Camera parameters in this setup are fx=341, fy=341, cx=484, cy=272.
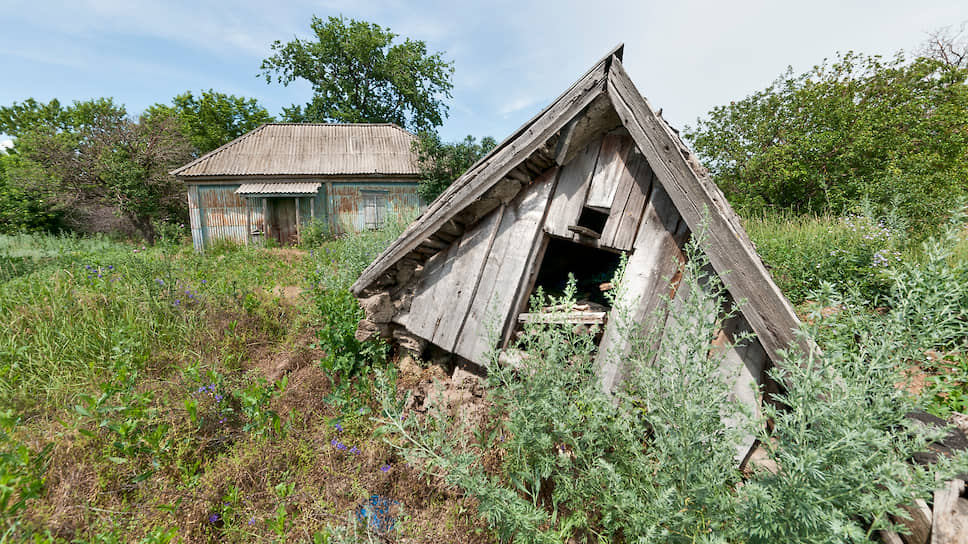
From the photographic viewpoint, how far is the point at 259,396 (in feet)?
9.63

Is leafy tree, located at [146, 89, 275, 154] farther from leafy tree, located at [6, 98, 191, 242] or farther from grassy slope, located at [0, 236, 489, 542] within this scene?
grassy slope, located at [0, 236, 489, 542]

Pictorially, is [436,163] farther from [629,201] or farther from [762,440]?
[762,440]

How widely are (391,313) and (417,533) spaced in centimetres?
178

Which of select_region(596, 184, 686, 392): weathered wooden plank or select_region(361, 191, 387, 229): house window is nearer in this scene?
select_region(596, 184, 686, 392): weathered wooden plank

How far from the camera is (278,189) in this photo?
1336 centimetres

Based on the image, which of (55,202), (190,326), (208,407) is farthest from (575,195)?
(55,202)

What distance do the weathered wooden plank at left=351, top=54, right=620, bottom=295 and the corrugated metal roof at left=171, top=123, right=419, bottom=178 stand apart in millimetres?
12151

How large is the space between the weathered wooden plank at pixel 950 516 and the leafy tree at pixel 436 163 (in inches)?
541

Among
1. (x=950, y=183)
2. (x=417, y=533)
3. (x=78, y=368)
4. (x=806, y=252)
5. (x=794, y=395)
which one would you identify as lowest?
(x=78, y=368)

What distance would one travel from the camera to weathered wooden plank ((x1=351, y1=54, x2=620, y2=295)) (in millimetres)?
2271

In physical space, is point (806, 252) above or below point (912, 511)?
above

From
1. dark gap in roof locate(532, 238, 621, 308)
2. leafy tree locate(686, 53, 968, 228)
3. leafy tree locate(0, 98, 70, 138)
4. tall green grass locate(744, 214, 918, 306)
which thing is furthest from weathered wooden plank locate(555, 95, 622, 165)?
leafy tree locate(0, 98, 70, 138)

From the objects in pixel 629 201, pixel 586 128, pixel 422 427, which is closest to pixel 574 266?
pixel 629 201

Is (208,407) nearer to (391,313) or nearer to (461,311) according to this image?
(391,313)
